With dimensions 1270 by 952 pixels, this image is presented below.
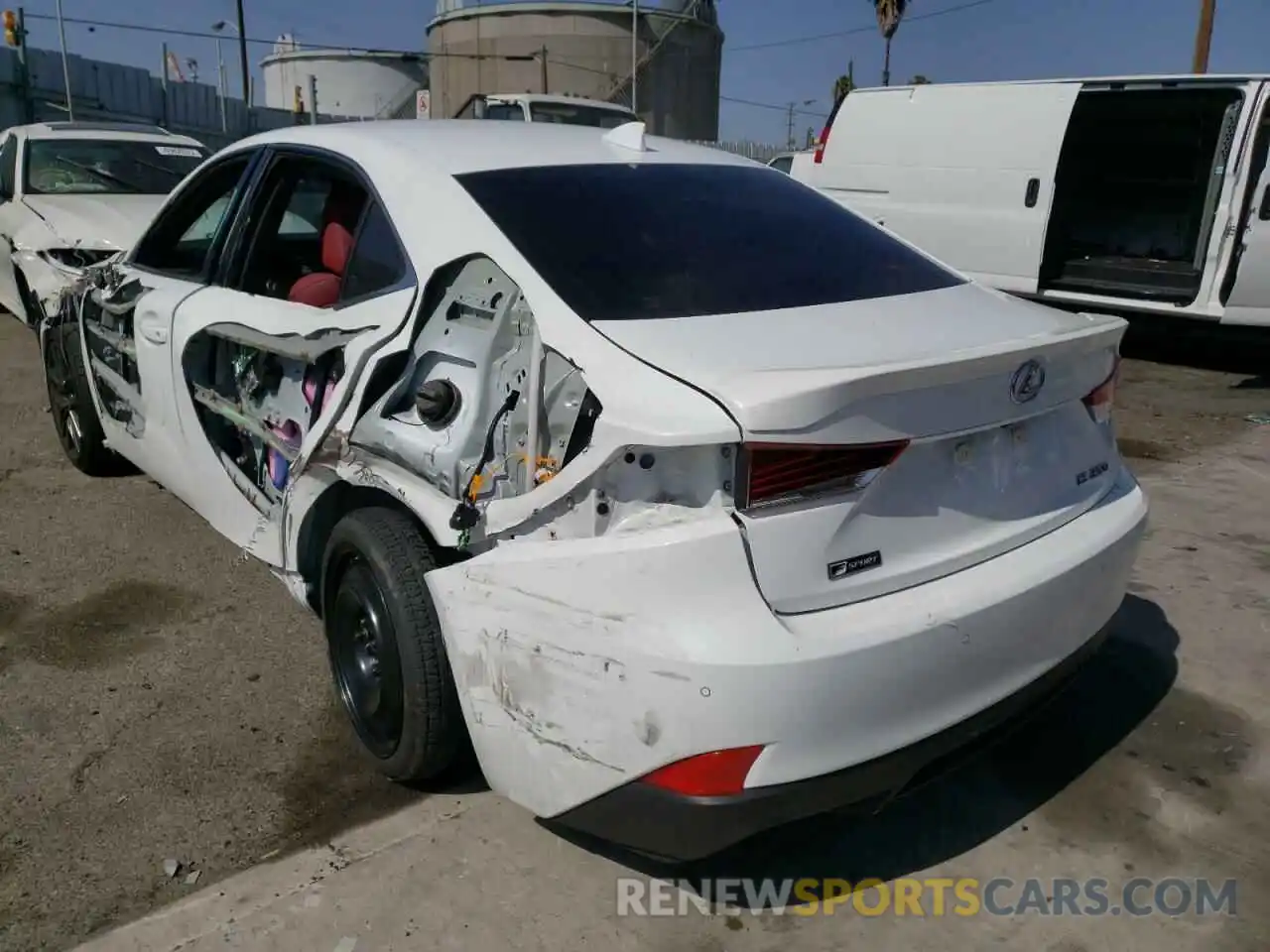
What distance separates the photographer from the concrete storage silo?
37.8 m

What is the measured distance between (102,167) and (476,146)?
692 cm

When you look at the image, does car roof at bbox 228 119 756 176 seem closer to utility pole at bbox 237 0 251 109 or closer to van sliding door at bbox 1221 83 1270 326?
van sliding door at bbox 1221 83 1270 326

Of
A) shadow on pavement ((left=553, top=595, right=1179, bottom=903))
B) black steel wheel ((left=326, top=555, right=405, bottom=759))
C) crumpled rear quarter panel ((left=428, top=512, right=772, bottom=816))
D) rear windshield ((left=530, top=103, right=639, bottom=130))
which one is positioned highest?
rear windshield ((left=530, top=103, right=639, bottom=130))

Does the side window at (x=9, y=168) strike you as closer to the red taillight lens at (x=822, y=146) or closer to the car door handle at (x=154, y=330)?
the car door handle at (x=154, y=330)

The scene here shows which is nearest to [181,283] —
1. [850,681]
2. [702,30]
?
[850,681]

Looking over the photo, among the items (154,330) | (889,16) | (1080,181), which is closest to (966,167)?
(1080,181)

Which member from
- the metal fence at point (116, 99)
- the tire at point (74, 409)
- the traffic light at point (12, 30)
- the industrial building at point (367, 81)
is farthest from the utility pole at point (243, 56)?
the tire at point (74, 409)

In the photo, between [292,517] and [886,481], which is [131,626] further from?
[886,481]

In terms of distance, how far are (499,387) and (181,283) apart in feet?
6.31

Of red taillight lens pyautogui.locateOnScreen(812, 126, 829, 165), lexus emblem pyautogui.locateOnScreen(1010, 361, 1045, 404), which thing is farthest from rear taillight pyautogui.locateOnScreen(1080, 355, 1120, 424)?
red taillight lens pyautogui.locateOnScreen(812, 126, 829, 165)

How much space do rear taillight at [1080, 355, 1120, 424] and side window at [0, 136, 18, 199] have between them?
8287mm

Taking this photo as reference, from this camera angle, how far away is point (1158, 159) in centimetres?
921

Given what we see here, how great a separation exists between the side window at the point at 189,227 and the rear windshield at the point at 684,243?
1.58 meters

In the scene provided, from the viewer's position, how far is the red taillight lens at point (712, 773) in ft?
6.16
